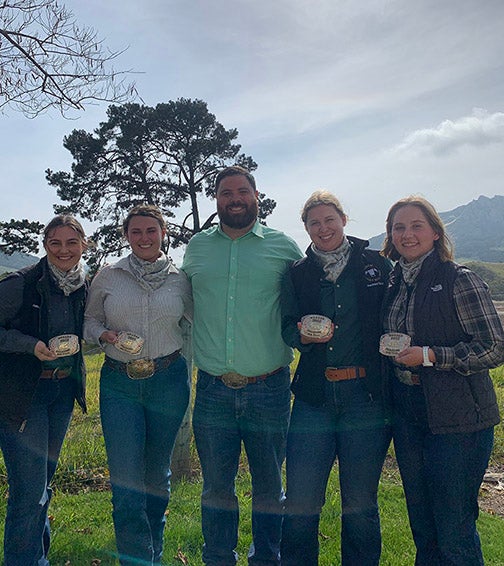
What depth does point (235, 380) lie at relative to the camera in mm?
3426

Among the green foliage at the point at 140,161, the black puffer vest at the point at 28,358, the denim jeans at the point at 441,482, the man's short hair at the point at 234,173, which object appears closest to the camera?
the denim jeans at the point at 441,482

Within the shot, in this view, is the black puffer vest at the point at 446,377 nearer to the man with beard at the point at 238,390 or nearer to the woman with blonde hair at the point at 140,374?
the man with beard at the point at 238,390

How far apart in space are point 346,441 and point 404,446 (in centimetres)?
36

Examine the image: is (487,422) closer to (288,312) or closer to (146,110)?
(288,312)

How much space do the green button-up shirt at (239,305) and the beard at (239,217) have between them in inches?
3.7

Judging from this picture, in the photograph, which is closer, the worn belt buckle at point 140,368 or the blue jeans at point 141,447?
the blue jeans at point 141,447

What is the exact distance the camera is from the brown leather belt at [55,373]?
3.30m

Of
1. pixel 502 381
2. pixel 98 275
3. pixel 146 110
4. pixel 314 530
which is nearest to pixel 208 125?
pixel 146 110

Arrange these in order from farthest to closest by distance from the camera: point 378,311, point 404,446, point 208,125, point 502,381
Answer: point 208,125 < point 502,381 < point 378,311 < point 404,446

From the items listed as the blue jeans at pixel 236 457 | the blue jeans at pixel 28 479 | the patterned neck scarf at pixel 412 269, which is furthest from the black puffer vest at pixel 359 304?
the blue jeans at pixel 28 479

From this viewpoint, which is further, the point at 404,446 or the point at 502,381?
the point at 502,381

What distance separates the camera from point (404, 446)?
3041 millimetres

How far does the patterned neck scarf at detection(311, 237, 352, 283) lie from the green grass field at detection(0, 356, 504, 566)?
226 centimetres

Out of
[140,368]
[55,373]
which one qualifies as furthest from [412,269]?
[55,373]
